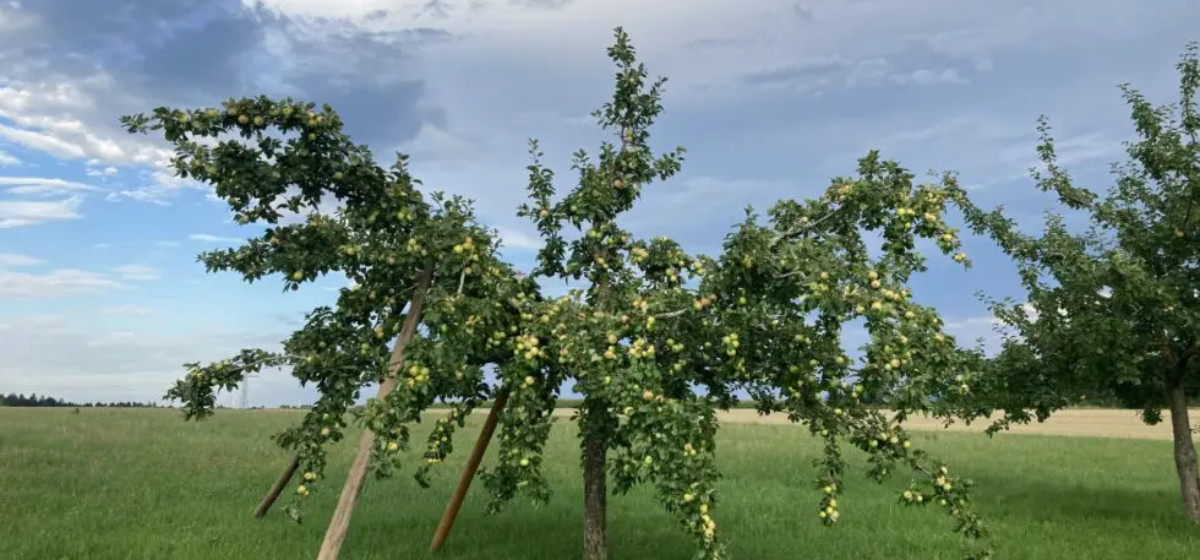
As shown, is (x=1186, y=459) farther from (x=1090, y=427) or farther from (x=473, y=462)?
(x=1090, y=427)

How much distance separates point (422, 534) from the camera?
15.4 m

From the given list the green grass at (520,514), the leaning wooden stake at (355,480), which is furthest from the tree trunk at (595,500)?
the leaning wooden stake at (355,480)

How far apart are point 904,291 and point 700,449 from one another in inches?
111

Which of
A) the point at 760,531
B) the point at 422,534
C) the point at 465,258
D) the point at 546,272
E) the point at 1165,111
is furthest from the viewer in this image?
→ the point at 1165,111

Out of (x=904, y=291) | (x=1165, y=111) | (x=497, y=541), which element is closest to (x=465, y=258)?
(x=904, y=291)

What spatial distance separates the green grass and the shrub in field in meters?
3.82

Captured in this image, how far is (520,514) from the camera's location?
17.7 metres

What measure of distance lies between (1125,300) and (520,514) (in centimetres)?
1280

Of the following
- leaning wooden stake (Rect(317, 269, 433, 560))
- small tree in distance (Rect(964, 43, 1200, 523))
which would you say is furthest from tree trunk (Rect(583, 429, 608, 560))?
small tree in distance (Rect(964, 43, 1200, 523))

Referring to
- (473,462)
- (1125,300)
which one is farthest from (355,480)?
(1125,300)

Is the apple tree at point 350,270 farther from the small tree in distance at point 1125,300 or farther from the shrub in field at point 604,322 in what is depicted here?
the small tree in distance at point 1125,300

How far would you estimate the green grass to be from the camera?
14.3m

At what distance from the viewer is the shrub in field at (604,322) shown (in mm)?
9211

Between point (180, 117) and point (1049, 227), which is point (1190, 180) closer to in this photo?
point (1049, 227)
